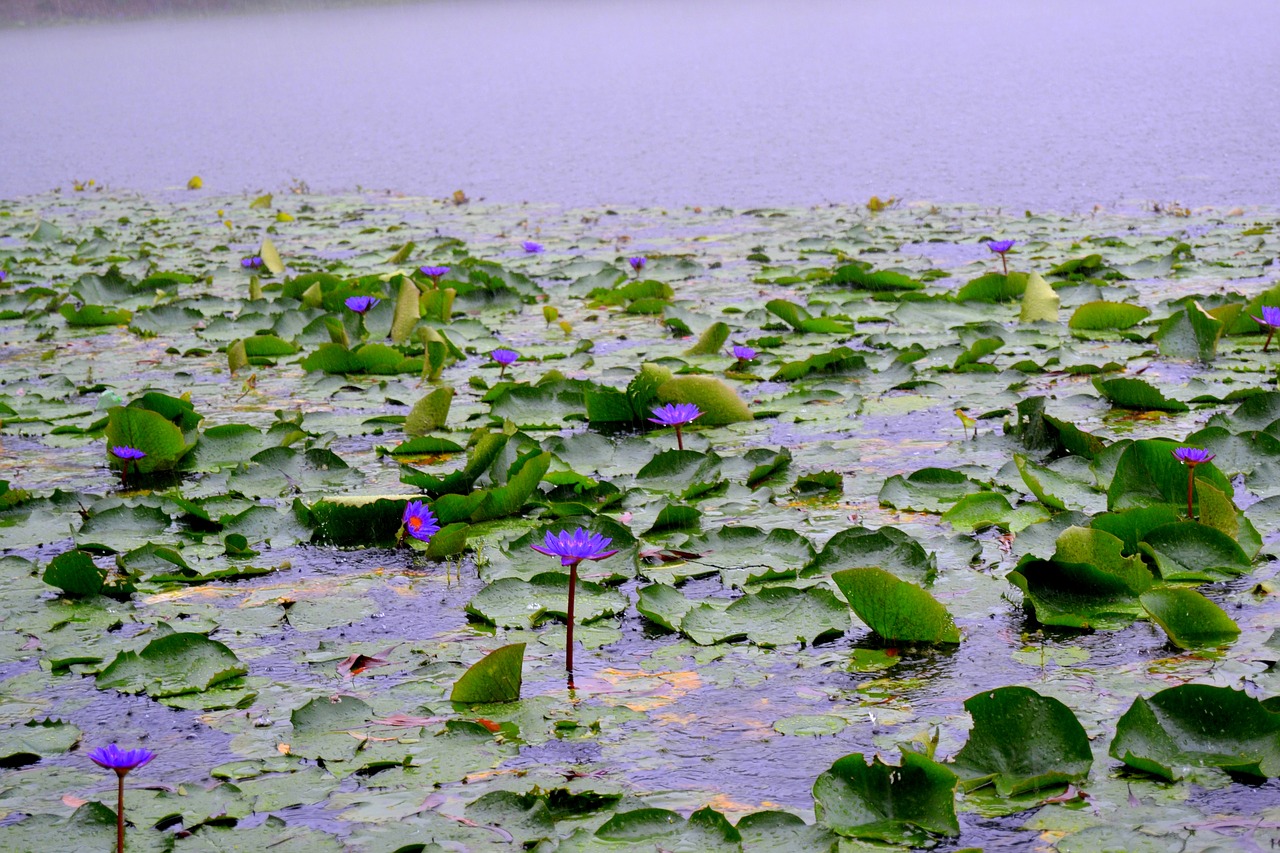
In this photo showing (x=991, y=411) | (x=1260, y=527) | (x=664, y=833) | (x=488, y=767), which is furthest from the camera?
(x=991, y=411)

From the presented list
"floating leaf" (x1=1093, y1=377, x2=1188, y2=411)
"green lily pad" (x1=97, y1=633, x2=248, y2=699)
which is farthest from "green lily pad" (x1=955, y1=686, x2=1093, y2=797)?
"floating leaf" (x1=1093, y1=377, x2=1188, y2=411)

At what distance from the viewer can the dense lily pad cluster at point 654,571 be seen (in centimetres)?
112

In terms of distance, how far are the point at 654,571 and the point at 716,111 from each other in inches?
258

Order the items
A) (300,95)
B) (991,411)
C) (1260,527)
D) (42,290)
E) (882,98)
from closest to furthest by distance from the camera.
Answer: (1260,527)
(991,411)
(42,290)
(882,98)
(300,95)

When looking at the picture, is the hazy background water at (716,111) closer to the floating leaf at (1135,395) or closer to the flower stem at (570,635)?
the floating leaf at (1135,395)

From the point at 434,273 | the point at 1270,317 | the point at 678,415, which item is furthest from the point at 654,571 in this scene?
the point at 434,273

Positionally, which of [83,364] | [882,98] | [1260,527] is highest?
[882,98]

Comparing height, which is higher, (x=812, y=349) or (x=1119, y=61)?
(x=1119, y=61)

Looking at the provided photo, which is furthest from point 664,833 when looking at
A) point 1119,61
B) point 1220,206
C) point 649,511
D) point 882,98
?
point 1119,61

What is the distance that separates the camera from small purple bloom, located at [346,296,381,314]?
320 centimetres

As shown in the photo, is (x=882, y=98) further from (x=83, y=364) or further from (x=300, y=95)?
(x=83, y=364)

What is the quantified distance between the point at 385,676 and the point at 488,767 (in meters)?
0.25

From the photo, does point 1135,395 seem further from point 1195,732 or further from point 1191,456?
point 1195,732

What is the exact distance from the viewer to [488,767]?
3.87 feet
